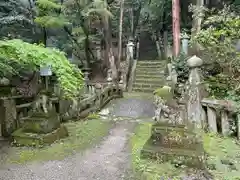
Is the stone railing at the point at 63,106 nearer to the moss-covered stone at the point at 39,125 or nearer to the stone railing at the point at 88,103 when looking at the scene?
the stone railing at the point at 88,103

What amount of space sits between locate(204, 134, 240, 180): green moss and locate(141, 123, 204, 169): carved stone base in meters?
0.34

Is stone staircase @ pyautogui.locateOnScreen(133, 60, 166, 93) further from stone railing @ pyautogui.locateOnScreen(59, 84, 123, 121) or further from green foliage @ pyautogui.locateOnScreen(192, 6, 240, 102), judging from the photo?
green foliage @ pyautogui.locateOnScreen(192, 6, 240, 102)

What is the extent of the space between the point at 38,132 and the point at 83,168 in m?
1.75

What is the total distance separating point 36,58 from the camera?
4.95 meters

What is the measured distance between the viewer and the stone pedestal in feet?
17.9

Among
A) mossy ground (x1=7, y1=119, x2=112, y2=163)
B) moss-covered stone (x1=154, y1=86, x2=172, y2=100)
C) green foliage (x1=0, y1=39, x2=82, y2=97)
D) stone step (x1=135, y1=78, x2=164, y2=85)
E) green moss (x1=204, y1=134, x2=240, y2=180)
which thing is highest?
green foliage (x1=0, y1=39, x2=82, y2=97)

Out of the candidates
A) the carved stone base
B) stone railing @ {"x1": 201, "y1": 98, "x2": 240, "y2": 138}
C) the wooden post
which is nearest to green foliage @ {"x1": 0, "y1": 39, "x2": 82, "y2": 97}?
the carved stone base

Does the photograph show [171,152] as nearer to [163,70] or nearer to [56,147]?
[56,147]

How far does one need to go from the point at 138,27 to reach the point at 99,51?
15.1 feet

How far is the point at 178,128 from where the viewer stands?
180 inches

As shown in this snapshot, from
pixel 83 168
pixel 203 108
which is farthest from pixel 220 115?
pixel 83 168

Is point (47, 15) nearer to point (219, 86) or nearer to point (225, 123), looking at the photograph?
point (219, 86)

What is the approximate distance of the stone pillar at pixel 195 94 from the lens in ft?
21.2

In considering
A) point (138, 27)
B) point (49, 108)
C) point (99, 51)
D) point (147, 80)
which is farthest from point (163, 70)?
point (49, 108)
